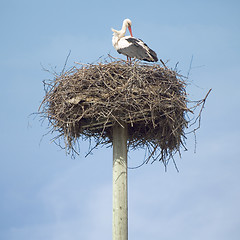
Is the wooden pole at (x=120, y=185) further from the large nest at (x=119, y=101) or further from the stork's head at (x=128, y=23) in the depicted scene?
the stork's head at (x=128, y=23)

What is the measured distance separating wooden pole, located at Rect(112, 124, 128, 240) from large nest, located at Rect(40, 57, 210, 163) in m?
→ 0.25

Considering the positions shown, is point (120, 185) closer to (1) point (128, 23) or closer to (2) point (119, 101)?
(2) point (119, 101)

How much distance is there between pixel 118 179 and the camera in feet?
20.1

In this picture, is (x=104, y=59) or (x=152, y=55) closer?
(x=104, y=59)

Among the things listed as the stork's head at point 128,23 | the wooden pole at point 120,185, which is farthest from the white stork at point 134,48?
the wooden pole at point 120,185

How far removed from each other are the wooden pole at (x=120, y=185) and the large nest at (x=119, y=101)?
25 centimetres

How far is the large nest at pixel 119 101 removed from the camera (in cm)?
615

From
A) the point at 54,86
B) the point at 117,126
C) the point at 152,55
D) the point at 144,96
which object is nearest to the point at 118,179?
the point at 117,126

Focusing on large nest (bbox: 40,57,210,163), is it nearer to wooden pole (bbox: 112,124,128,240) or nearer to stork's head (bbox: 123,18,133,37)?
wooden pole (bbox: 112,124,128,240)

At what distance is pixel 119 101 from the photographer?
6078mm

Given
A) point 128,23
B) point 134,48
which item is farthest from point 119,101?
point 128,23

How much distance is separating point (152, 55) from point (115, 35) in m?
1.23

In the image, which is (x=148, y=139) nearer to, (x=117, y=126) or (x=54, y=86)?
(x=117, y=126)

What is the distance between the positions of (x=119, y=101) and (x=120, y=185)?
1.22m
